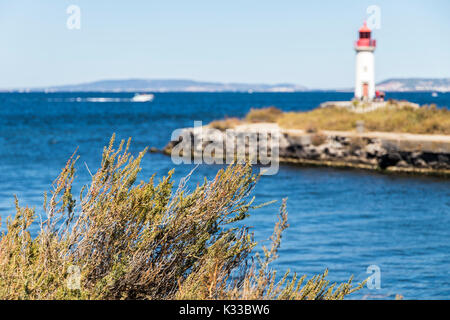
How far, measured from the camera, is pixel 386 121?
35.6m

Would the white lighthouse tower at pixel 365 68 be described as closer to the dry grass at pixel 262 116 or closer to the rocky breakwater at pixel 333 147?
the dry grass at pixel 262 116

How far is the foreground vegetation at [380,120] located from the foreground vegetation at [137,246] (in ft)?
95.7

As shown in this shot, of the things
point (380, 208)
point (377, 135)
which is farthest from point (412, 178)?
point (380, 208)

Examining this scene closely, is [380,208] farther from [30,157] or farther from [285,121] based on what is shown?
[30,157]

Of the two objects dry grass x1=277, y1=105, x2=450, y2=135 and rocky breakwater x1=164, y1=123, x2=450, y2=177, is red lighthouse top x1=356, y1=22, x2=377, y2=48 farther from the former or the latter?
rocky breakwater x1=164, y1=123, x2=450, y2=177

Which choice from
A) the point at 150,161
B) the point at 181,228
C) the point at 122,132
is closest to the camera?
the point at 181,228

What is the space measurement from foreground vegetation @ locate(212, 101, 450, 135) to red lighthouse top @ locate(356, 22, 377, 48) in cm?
809

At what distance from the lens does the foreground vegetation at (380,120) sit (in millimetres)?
33938

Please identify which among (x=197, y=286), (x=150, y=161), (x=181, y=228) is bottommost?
(x=150, y=161)

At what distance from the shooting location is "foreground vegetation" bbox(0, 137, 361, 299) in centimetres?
515

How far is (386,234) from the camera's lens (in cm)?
1825

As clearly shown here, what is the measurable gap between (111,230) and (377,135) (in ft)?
94.9

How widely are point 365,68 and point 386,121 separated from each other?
44.5 feet
